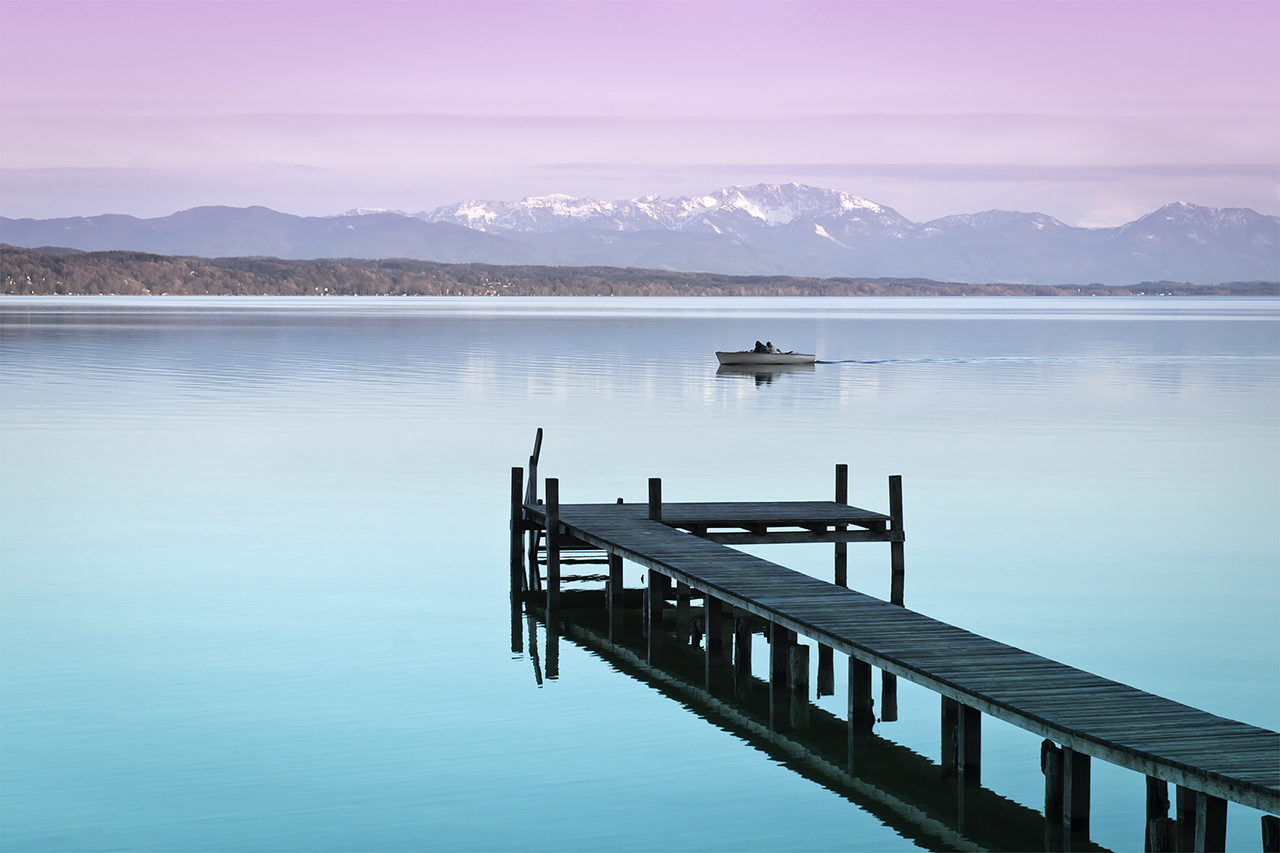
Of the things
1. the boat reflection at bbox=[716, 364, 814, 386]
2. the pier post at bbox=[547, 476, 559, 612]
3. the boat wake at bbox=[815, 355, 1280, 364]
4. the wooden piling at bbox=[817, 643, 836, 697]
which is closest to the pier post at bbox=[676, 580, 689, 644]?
the pier post at bbox=[547, 476, 559, 612]

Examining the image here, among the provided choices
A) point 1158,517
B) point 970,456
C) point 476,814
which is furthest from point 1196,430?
point 476,814

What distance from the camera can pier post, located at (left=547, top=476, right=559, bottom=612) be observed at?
20.1 m

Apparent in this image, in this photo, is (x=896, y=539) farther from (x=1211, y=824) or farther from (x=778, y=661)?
(x=1211, y=824)

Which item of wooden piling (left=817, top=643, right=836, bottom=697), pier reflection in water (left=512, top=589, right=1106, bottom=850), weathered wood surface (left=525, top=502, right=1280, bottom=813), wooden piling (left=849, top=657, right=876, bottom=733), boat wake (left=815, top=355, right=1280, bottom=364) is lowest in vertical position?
boat wake (left=815, top=355, right=1280, bottom=364)

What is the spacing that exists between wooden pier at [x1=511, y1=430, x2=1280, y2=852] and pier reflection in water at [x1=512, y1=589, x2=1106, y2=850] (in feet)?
0.16

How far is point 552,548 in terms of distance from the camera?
20.2 meters

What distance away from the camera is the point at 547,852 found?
1216 cm

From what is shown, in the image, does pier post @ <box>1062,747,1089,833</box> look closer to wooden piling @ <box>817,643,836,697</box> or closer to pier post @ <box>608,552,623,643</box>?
wooden piling @ <box>817,643,836,697</box>

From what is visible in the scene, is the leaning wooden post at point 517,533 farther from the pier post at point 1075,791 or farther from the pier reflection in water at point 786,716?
the pier post at point 1075,791

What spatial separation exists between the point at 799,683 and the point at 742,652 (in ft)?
5.74

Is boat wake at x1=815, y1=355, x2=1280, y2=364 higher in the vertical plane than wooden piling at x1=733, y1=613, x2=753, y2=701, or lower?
lower

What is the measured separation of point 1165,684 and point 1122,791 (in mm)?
3711

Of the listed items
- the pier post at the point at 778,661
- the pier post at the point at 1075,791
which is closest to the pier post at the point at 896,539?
the pier post at the point at 778,661

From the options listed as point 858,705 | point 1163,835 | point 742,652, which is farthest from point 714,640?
point 1163,835
